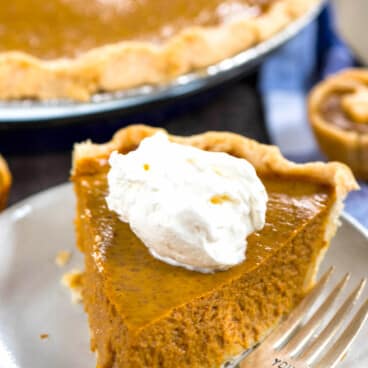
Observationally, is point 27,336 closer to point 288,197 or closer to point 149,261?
point 149,261

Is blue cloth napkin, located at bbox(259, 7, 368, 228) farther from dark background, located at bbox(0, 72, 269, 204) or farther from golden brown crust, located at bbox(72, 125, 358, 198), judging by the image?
golden brown crust, located at bbox(72, 125, 358, 198)

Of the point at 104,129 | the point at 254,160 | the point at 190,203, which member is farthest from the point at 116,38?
the point at 190,203

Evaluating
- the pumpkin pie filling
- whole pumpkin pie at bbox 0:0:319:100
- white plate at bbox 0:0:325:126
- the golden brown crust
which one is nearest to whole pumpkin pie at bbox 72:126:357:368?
the golden brown crust

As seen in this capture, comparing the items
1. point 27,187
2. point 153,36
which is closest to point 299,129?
point 153,36

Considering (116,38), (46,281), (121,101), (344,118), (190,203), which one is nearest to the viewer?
(190,203)

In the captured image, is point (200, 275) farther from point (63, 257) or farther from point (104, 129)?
point (104, 129)

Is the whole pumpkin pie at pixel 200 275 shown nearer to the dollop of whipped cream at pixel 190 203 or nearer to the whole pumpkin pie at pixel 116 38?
the dollop of whipped cream at pixel 190 203
